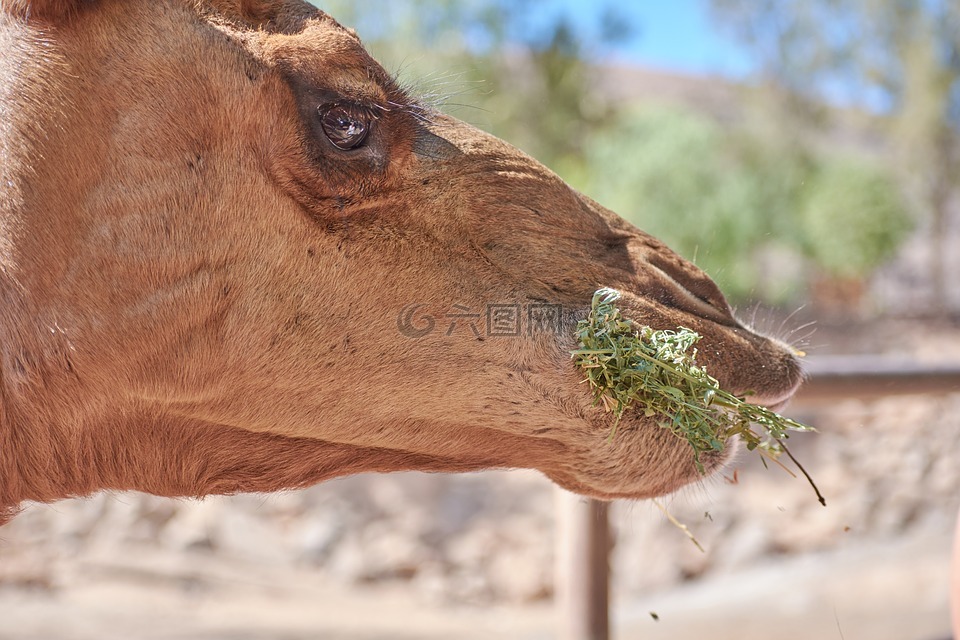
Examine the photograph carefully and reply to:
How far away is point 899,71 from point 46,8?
79.1 feet

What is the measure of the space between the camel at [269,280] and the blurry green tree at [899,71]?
20.5 metres

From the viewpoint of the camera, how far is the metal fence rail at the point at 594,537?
116 inches

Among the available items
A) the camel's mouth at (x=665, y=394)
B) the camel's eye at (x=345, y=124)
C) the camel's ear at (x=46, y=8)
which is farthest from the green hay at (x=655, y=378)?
the camel's ear at (x=46, y=8)

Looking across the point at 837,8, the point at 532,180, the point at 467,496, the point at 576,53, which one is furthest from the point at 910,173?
the point at 532,180

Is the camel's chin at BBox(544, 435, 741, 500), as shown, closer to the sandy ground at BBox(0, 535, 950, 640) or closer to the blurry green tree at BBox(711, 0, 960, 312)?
the sandy ground at BBox(0, 535, 950, 640)

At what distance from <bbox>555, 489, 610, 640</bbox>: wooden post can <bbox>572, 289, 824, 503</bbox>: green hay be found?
1278mm

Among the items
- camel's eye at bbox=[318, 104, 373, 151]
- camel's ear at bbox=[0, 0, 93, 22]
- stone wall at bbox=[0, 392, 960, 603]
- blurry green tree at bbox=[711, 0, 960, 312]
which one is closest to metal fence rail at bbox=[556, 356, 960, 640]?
camel's eye at bbox=[318, 104, 373, 151]

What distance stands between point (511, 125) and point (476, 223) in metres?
20.9

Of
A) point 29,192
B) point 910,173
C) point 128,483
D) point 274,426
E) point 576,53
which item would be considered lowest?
point 128,483

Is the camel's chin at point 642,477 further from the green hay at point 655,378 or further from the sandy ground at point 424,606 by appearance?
the sandy ground at point 424,606

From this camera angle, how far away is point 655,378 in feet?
5.35

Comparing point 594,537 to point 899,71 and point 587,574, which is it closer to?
point 587,574

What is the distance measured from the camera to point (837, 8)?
23.0 m

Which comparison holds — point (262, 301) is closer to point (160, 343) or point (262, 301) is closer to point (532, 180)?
point (160, 343)
